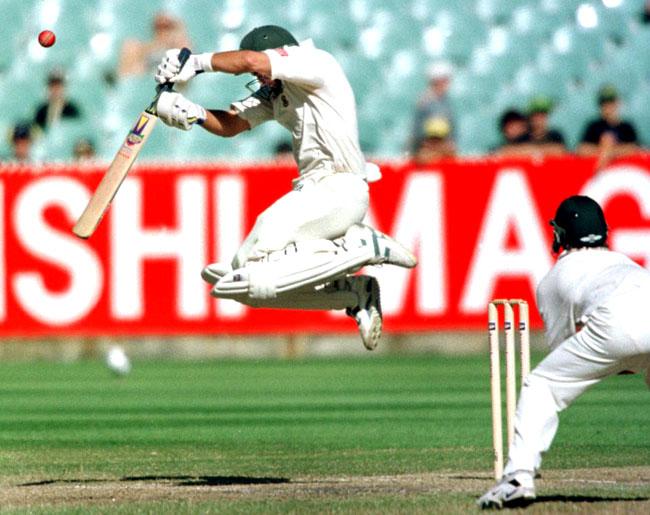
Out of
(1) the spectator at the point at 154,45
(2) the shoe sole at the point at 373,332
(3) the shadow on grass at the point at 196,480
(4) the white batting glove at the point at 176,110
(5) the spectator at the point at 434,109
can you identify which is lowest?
(3) the shadow on grass at the point at 196,480

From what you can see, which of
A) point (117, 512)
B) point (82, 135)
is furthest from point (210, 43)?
point (117, 512)

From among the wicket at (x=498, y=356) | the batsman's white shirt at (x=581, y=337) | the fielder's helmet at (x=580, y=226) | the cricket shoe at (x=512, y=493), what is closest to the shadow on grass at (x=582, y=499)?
the wicket at (x=498, y=356)

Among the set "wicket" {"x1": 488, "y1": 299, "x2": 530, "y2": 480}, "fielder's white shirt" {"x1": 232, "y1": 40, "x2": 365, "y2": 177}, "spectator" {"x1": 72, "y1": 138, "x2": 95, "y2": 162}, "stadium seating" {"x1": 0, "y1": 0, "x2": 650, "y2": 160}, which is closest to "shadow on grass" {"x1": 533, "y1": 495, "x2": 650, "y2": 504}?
"wicket" {"x1": 488, "y1": 299, "x2": 530, "y2": 480}

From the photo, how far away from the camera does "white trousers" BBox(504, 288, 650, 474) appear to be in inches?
246

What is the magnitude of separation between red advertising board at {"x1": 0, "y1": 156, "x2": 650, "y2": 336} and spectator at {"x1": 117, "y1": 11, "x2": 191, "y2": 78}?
1556mm

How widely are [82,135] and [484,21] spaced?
4823 millimetres

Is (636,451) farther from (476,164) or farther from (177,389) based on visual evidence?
(476,164)

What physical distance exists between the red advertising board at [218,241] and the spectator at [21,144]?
0.49 meters

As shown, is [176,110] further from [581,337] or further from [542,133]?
[542,133]

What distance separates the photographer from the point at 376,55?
61.5 feet

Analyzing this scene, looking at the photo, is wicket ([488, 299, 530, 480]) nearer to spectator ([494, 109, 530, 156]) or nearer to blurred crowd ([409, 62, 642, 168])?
blurred crowd ([409, 62, 642, 168])

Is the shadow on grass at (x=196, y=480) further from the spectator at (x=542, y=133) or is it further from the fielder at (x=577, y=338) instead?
the spectator at (x=542, y=133)

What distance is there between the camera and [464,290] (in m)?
17.1

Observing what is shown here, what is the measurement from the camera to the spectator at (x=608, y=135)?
17.0m
